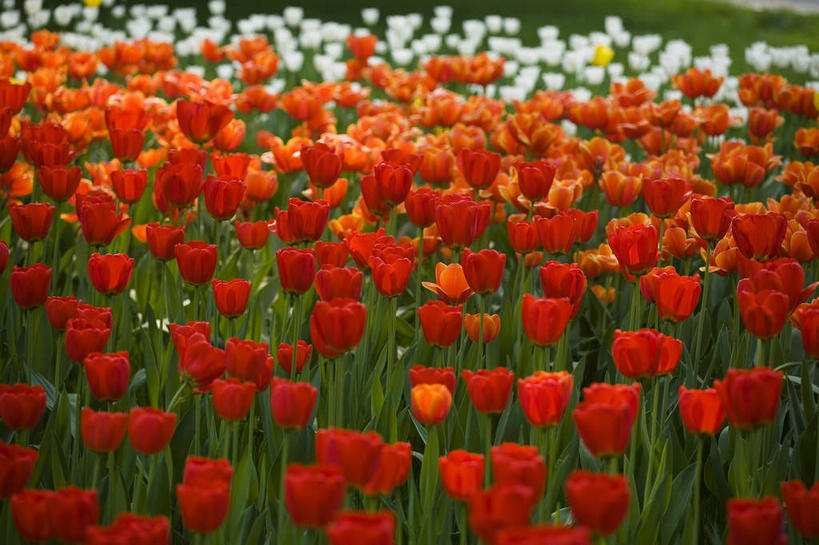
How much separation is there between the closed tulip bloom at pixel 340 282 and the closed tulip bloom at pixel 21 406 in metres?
0.61

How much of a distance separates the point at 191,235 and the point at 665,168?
182 centimetres

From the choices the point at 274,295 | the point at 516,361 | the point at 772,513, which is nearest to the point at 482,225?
the point at 516,361

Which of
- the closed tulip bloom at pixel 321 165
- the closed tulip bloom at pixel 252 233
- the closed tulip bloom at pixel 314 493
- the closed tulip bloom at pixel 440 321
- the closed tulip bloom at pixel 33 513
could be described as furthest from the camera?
the closed tulip bloom at pixel 321 165

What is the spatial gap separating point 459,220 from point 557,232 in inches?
10.9

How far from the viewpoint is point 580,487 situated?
50.3 inches

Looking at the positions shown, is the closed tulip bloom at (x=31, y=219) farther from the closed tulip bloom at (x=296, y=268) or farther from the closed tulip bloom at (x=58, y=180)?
the closed tulip bloom at (x=296, y=268)

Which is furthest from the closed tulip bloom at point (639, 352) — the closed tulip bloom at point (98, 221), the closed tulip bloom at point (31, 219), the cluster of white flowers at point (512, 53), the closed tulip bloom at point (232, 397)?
the cluster of white flowers at point (512, 53)

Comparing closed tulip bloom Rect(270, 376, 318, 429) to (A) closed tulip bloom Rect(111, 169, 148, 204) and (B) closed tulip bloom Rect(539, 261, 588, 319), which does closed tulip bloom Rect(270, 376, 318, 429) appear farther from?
(A) closed tulip bloom Rect(111, 169, 148, 204)

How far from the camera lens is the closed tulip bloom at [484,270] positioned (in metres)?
2.29

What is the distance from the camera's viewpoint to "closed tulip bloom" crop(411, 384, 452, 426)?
6.02ft

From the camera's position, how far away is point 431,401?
6.03ft

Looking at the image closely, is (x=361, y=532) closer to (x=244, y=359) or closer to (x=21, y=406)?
(x=244, y=359)

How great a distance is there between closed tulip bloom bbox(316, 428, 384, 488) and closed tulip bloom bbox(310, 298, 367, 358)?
0.43 meters

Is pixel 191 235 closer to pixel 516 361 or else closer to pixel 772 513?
pixel 516 361
